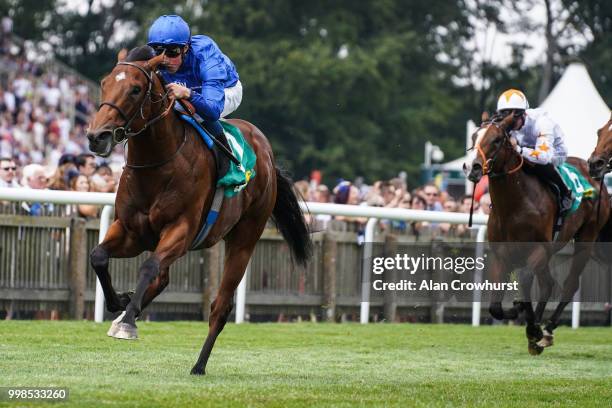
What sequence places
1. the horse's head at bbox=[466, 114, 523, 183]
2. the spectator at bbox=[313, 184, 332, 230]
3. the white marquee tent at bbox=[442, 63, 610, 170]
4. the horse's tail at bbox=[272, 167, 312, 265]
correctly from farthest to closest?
1. the white marquee tent at bbox=[442, 63, 610, 170]
2. the spectator at bbox=[313, 184, 332, 230]
3. the horse's head at bbox=[466, 114, 523, 183]
4. the horse's tail at bbox=[272, 167, 312, 265]

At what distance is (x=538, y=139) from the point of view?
9.94 m

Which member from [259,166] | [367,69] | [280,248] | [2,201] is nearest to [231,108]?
[259,166]

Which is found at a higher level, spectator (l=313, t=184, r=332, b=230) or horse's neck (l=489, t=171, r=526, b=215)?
horse's neck (l=489, t=171, r=526, b=215)

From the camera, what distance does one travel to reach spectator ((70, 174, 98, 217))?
11477mm

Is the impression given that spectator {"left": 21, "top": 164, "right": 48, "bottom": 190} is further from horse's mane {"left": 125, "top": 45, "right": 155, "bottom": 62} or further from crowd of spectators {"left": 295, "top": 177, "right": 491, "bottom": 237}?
horse's mane {"left": 125, "top": 45, "right": 155, "bottom": 62}

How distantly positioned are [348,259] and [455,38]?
2935cm

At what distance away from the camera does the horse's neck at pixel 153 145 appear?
6.99 m

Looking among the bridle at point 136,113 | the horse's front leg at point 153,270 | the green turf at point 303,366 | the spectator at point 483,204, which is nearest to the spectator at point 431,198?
the spectator at point 483,204

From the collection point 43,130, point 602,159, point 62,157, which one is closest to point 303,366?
point 602,159

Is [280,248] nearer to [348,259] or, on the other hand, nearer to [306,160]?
[348,259]

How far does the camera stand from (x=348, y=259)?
13.0 metres

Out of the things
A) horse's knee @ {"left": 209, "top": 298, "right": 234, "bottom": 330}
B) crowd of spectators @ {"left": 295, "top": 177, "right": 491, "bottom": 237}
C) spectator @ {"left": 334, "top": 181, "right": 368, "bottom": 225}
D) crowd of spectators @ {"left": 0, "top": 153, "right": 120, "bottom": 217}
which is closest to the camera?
horse's knee @ {"left": 209, "top": 298, "right": 234, "bottom": 330}

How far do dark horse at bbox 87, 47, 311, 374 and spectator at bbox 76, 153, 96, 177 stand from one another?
5026 millimetres

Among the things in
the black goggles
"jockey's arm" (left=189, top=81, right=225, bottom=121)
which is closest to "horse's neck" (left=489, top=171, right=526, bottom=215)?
"jockey's arm" (left=189, top=81, right=225, bottom=121)
